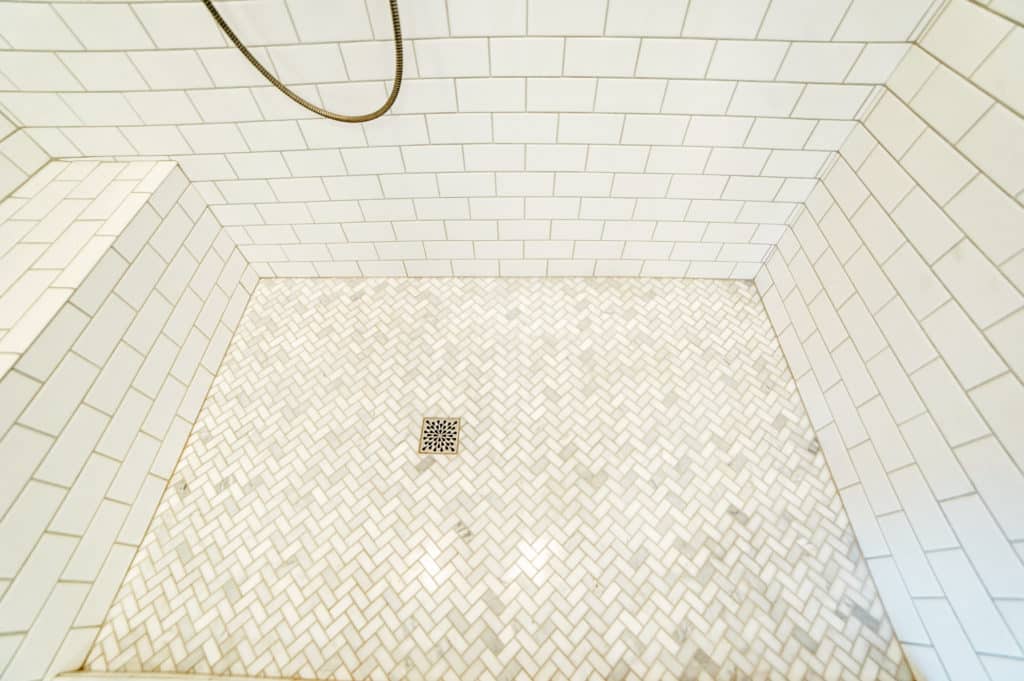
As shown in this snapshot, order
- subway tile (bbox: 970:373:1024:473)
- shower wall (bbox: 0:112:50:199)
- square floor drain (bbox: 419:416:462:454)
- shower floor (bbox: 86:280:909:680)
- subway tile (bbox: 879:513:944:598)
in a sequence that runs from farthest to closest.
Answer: square floor drain (bbox: 419:416:462:454) → shower wall (bbox: 0:112:50:199) → shower floor (bbox: 86:280:909:680) → subway tile (bbox: 879:513:944:598) → subway tile (bbox: 970:373:1024:473)

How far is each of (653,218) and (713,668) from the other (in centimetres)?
162

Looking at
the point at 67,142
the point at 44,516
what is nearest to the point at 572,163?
the point at 67,142

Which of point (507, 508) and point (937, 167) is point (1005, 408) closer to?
point (937, 167)

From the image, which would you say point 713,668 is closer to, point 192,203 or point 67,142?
point 192,203

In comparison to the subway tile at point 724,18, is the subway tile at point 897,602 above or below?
below

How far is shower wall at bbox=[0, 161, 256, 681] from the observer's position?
3.76 ft

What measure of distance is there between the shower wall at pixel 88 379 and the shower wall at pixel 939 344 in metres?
2.43

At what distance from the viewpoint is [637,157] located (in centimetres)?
165

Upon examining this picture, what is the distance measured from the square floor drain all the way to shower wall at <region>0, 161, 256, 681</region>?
0.95 m

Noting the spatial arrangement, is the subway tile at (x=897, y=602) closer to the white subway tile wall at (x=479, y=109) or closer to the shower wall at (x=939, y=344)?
the shower wall at (x=939, y=344)

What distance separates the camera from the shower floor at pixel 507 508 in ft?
4.39

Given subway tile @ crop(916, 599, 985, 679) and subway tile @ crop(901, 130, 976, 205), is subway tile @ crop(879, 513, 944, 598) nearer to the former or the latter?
subway tile @ crop(916, 599, 985, 679)

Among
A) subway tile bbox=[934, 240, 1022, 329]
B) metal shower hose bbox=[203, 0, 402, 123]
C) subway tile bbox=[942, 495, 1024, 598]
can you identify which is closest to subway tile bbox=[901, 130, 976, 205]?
Answer: subway tile bbox=[934, 240, 1022, 329]

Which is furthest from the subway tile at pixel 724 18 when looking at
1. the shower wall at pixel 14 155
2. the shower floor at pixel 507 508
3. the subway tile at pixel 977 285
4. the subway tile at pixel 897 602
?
the shower wall at pixel 14 155
